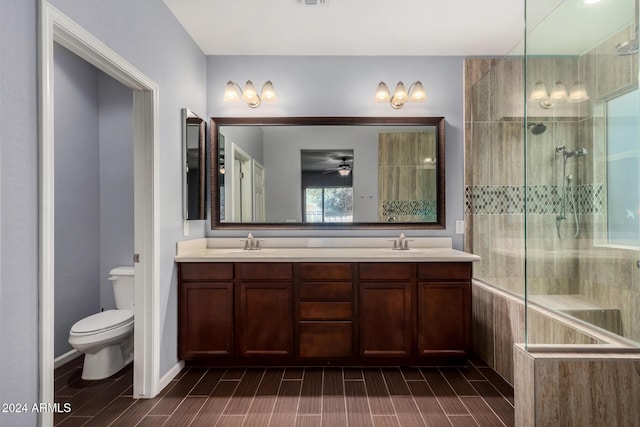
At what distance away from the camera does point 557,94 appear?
1.85 metres

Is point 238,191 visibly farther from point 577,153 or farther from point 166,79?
point 577,153

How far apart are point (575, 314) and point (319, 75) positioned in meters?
2.50

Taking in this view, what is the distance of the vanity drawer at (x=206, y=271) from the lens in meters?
2.59

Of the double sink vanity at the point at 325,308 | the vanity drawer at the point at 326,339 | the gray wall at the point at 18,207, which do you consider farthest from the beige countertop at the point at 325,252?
the gray wall at the point at 18,207

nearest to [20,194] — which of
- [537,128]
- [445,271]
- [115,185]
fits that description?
[115,185]

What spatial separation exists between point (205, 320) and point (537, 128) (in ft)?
7.80

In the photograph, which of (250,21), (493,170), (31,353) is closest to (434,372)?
(493,170)

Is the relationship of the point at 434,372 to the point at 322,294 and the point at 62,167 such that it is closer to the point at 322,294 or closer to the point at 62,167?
the point at 322,294

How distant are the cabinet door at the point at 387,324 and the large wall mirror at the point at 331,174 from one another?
0.75 m

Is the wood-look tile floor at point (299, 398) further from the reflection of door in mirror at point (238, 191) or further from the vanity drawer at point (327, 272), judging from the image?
the reflection of door in mirror at point (238, 191)

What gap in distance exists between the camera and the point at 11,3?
49.7 inches

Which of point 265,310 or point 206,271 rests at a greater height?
point 206,271

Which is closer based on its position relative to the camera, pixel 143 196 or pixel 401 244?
pixel 143 196

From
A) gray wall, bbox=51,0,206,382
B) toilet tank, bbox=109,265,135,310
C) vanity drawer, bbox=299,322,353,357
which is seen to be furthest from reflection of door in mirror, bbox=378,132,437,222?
toilet tank, bbox=109,265,135,310
